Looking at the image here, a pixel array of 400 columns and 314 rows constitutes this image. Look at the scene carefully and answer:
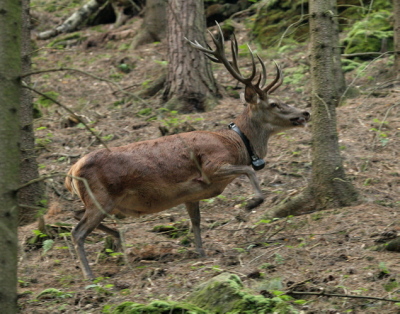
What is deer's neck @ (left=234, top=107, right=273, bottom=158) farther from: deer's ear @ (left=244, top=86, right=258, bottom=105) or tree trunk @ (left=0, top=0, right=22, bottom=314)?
tree trunk @ (left=0, top=0, right=22, bottom=314)

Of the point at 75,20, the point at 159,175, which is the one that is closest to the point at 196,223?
the point at 159,175

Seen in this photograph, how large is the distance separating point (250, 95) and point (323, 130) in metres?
1.31

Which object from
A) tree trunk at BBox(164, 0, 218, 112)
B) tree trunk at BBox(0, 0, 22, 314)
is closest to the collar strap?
tree trunk at BBox(164, 0, 218, 112)

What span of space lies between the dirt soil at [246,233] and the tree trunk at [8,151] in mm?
675

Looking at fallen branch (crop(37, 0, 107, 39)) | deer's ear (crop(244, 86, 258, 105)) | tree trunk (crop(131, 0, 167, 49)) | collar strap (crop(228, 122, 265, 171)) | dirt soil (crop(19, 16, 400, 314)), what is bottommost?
dirt soil (crop(19, 16, 400, 314))

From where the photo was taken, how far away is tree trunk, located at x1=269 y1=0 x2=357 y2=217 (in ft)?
26.7

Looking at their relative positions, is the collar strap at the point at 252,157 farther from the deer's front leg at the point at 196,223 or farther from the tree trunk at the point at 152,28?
the tree trunk at the point at 152,28

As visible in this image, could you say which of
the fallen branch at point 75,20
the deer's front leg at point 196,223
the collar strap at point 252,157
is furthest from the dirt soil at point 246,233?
the fallen branch at point 75,20

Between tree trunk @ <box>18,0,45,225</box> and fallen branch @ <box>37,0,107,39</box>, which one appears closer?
tree trunk @ <box>18,0,45,225</box>

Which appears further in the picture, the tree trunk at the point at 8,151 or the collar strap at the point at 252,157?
the collar strap at the point at 252,157

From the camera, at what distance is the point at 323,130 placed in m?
8.31

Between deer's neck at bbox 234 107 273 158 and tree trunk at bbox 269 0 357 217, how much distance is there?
2.91 ft

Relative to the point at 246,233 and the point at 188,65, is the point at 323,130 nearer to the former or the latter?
the point at 246,233

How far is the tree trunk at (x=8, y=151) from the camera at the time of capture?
4.53 m
